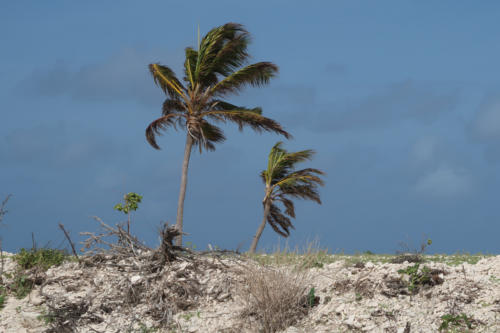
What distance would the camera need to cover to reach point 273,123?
21.4 meters

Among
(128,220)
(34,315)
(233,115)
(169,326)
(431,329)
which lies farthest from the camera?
(233,115)

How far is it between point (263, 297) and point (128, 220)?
3.73 metres

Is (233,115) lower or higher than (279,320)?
higher

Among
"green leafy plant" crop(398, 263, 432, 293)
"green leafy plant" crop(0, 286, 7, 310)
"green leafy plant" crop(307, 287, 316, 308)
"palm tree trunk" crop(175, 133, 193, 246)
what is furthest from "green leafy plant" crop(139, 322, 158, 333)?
"palm tree trunk" crop(175, 133, 193, 246)

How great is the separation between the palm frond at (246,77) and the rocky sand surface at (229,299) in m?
12.8

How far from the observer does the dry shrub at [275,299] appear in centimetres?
736

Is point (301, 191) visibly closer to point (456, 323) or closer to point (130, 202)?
point (130, 202)

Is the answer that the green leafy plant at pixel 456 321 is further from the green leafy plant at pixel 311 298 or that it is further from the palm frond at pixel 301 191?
the palm frond at pixel 301 191

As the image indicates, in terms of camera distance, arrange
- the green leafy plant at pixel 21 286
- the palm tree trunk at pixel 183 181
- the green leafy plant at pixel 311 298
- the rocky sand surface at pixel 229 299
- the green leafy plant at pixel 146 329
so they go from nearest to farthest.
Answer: the rocky sand surface at pixel 229 299 < the green leafy plant at pixel 311 298 < the green leafy plant at pixel 146 329 < the green leafy plant at pixel 21 286 < the palm tree trunk at pixel 183 181

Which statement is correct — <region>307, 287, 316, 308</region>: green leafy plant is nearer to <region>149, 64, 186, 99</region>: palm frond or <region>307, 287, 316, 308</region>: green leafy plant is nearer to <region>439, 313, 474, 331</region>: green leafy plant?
<region>439, 313, 474, 331</region>: green leafy plant

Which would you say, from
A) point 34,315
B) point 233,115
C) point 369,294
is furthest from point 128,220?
point 233,115

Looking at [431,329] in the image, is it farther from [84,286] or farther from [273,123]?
[273,123]

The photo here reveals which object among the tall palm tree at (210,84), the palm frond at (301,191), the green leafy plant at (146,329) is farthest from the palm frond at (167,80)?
the green leafy plant at (146,329)

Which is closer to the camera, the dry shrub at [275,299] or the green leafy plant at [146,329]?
the dry shrub at [275,299]
